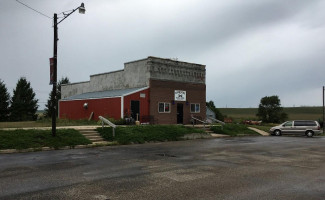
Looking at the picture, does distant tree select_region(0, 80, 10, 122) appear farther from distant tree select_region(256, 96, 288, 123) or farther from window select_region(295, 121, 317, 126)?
distant tree select_region(256, 96, 288, 123)

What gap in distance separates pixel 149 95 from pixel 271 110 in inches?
1823

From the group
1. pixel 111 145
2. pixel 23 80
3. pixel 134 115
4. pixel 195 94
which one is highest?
pixel 23 80

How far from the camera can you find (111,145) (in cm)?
1861

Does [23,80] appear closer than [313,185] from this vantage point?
No

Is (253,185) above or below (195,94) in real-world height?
below

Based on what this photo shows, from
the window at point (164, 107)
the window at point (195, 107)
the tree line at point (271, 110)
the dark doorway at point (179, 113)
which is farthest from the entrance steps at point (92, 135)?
the tree line at point (271, 110)

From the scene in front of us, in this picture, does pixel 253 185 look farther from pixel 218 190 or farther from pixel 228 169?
pixel 228 169

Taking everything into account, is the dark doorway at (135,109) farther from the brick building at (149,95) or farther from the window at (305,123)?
the window at (305,123)

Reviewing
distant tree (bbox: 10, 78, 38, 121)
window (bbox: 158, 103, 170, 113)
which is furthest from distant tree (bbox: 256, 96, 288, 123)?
distant tree (bbox: 10, 78, 38, 121)

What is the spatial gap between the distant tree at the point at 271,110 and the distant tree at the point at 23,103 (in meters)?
47.2

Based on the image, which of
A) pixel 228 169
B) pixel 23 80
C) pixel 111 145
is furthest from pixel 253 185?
pixel 23 80

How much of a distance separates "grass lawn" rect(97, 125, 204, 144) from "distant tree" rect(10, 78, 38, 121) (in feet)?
120

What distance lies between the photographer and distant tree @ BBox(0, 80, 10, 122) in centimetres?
5178

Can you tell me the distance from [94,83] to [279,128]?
21.3 meters
